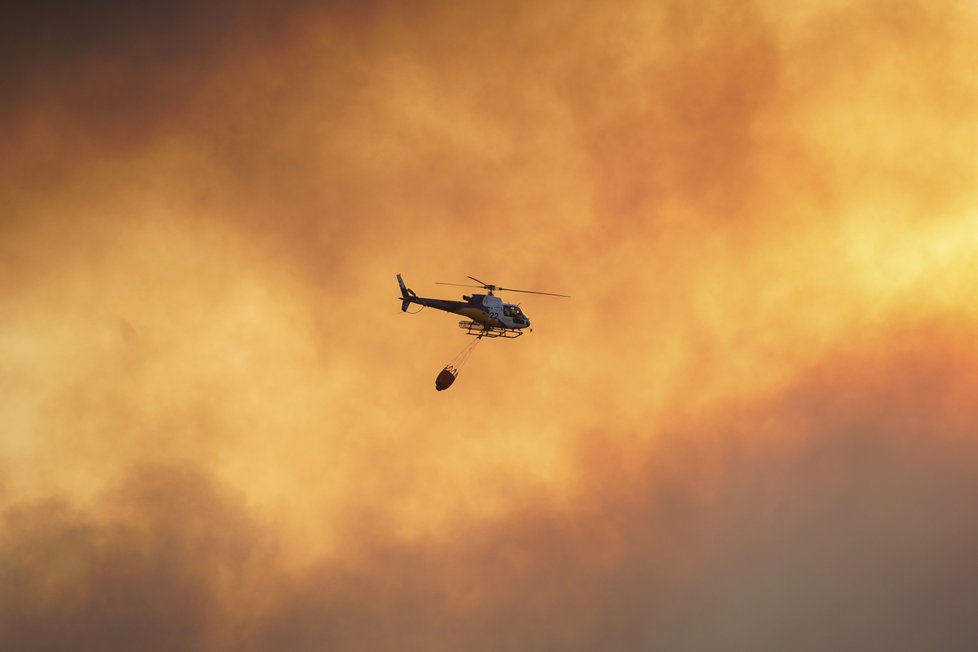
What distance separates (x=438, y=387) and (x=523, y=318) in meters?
14.1

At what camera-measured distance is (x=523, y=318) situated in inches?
4242

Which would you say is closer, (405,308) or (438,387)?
(438,387)

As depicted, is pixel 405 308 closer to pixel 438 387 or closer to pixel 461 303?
pixel 461 303

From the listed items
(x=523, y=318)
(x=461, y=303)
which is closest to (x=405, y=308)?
(x=461, y=303)

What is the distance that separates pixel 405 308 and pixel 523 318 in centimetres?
1531

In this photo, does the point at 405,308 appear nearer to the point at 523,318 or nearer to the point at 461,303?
the point at 461,303

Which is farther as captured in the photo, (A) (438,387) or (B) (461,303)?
(B) (461,303)

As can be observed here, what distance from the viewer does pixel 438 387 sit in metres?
100

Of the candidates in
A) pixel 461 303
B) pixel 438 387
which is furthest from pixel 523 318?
pixel 438 387

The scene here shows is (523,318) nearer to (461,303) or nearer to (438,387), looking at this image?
(461,303)

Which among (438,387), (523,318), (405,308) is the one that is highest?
Result: (405,308)

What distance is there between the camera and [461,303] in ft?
359

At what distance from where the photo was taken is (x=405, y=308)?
11362 cm

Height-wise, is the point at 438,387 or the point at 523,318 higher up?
the point at 523,318
